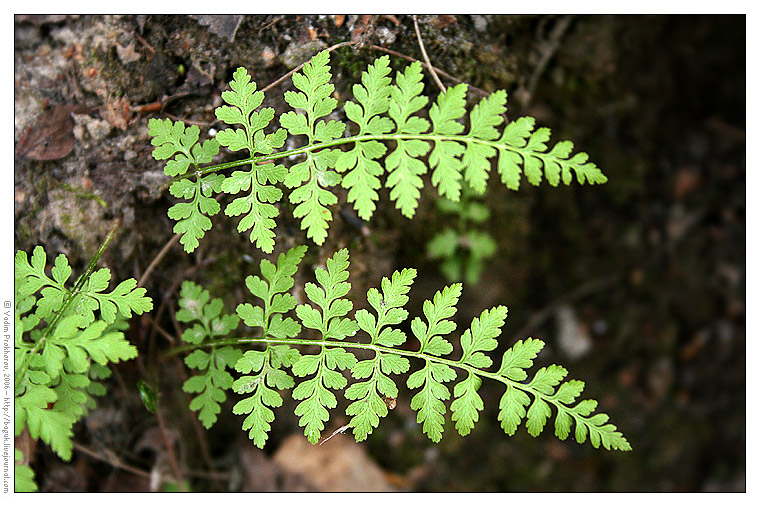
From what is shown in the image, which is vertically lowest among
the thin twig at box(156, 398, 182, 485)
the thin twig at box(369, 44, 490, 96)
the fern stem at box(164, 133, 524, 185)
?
the thin twig at box(156, 398, 182, 485)

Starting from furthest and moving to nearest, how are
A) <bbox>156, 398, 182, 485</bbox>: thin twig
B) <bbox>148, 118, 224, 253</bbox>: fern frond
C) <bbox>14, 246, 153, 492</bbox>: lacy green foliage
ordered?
<bbox>156, 398, 182, 485</bbox>: thin twig
<bbox>148, 118, 224, 253</bbox>: fern frond
<bbox>14, 246, 153, 492</bbox>: lacy green foliage

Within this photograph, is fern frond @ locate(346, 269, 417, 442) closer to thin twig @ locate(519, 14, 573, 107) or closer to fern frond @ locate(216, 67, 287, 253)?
fern frond @ locate(216, 67, 287, 253)

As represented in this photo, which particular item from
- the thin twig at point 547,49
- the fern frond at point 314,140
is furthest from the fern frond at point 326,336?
the thin twig at point 547,49

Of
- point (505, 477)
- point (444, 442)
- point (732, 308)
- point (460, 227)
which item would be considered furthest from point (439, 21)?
point (732, 308)

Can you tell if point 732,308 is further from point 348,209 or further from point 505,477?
point 348,209

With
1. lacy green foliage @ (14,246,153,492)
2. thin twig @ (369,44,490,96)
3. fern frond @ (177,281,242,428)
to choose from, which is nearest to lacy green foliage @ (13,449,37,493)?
lacy green foliage @ (14,246,153,492)

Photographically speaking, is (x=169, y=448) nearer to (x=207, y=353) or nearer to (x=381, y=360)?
(x=207, y=353)

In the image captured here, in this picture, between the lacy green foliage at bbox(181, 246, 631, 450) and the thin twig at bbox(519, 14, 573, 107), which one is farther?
the thin twig at bbox(519, 14, 573, 107)

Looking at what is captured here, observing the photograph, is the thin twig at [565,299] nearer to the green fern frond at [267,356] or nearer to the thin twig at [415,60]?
the thin twig at [415,60]
